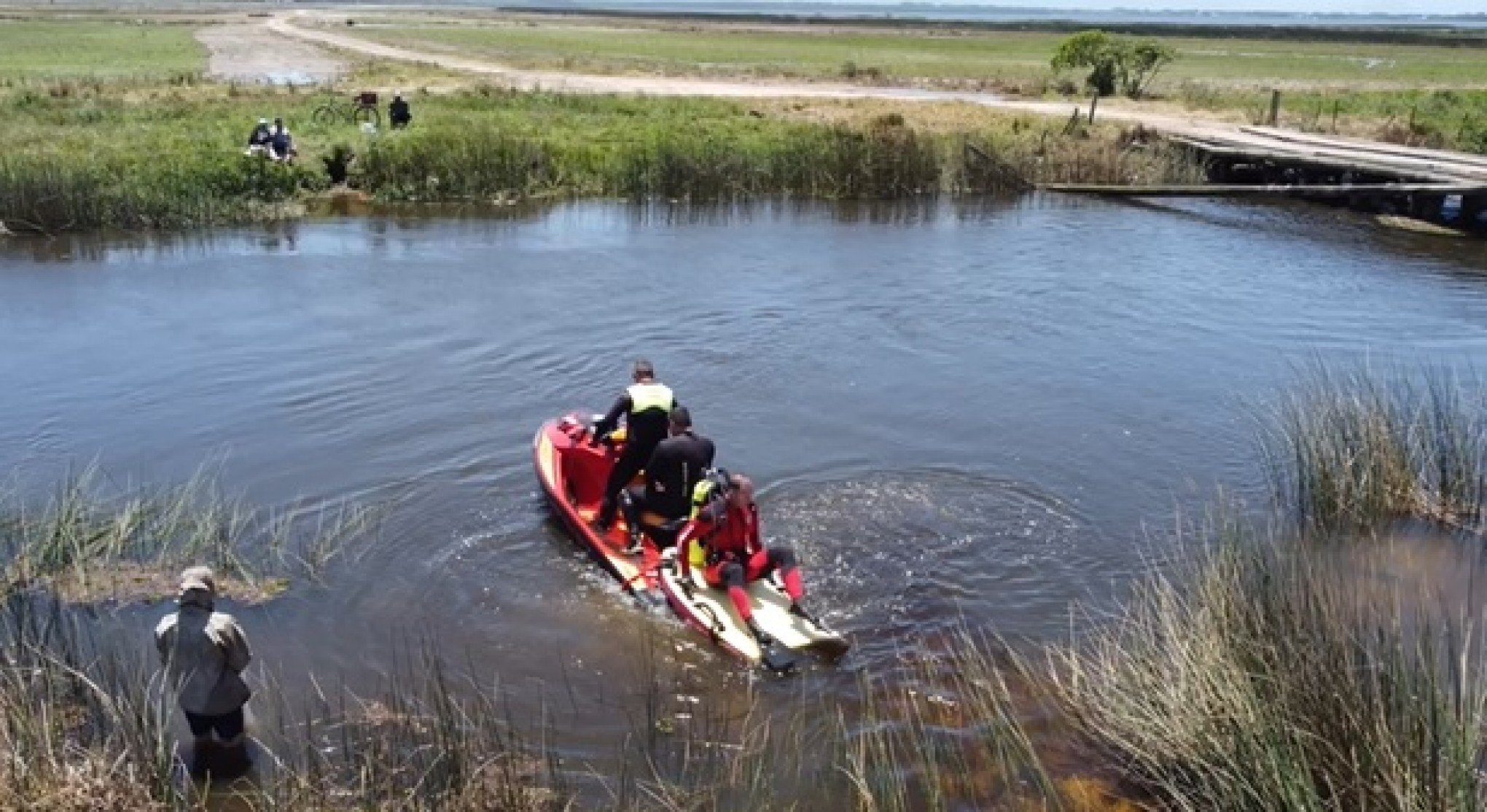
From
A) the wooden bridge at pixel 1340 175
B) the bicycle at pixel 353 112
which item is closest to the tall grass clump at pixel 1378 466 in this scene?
the wooden bridge at pixel 1340 175

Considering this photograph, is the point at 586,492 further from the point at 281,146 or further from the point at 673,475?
the point at 281,146

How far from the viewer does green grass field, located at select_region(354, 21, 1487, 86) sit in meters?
67.9

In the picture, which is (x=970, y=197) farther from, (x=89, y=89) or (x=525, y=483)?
(x=89, y=89)

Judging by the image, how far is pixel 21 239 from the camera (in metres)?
24.3

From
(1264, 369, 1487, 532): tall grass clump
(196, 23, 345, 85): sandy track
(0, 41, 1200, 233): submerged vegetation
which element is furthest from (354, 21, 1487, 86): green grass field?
(1264, 369, 1487, 532): tall grass clump

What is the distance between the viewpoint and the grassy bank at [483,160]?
25.4 meters

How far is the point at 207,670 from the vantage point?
8023 mm

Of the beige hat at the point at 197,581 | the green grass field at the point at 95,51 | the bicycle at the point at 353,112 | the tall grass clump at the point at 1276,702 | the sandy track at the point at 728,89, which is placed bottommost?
the tall grass clump at the point at 1276,702

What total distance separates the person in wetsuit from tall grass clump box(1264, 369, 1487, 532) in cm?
531

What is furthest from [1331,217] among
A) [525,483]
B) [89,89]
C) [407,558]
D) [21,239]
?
[89,89]

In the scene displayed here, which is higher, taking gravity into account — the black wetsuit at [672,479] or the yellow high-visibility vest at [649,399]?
the yellow high-visibility vest at [649,399]

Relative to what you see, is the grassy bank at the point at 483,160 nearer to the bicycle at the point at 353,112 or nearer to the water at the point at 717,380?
the bicycle at the point at 353,112

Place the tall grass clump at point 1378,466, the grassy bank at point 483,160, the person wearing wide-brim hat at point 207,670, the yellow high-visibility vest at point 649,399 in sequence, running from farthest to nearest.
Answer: the grassy bank at point 483,160 → the tall grass clump at point 1378,466 → the yellow high-visibility vest at point 649,399 → the person wearing wide-brim hat at point 207,670

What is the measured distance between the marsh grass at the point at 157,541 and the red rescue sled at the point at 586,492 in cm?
184
